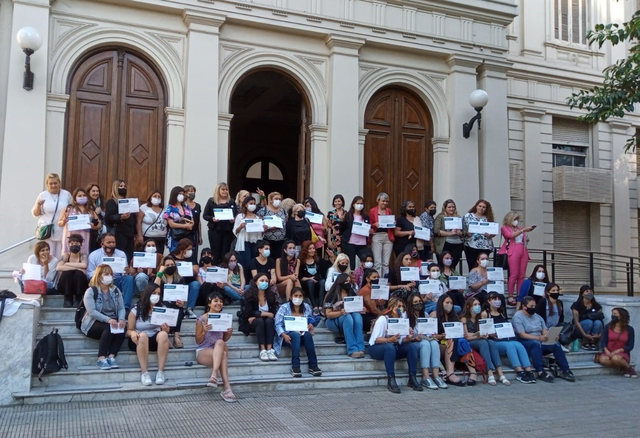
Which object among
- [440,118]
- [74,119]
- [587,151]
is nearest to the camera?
[74,119]

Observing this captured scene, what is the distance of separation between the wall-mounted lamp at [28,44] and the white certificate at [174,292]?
517cm

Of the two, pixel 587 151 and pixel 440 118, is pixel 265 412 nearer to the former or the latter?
pixel 440 118

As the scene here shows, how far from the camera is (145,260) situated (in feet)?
31.1

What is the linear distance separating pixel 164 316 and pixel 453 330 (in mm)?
4281

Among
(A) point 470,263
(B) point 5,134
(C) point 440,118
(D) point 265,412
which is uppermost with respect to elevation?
(C) point 440,118

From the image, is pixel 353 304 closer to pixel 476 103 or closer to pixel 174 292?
pixel 174 292

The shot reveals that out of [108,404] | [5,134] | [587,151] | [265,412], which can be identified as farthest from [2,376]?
[587,151]

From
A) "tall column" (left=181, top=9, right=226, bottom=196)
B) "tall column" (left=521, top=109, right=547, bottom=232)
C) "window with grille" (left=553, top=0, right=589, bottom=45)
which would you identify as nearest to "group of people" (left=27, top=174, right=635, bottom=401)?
"tall column" (left=181, top=9, right=226, bottom=196)

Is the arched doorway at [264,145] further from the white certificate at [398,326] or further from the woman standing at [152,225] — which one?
the white certificate at [398,326]

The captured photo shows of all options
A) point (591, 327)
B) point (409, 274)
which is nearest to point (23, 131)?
point (409, 274)

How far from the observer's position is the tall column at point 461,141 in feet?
48.2

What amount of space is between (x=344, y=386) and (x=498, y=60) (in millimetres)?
9708

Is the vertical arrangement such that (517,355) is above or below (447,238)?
below

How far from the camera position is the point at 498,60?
15328 mm
